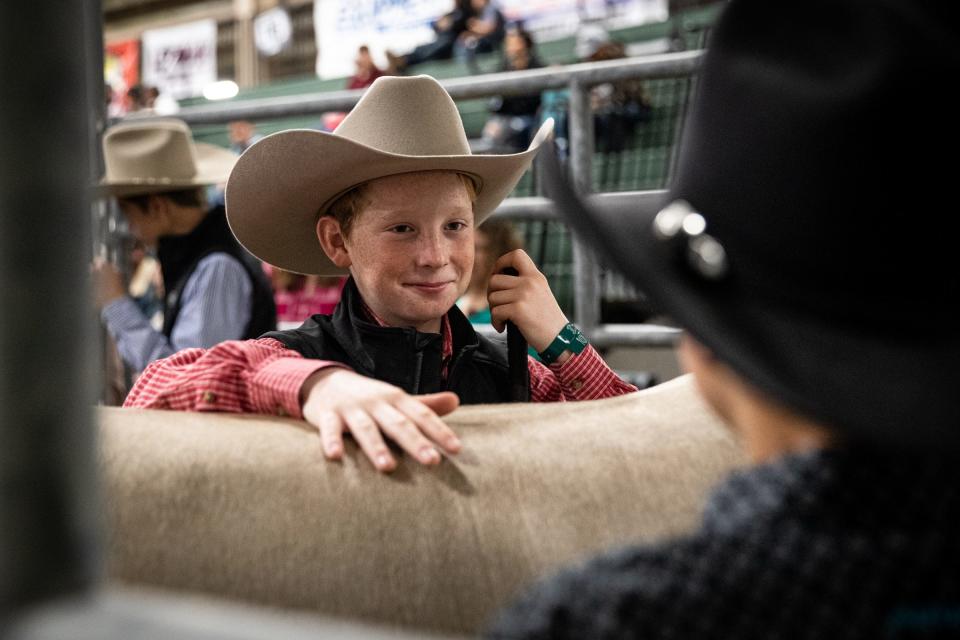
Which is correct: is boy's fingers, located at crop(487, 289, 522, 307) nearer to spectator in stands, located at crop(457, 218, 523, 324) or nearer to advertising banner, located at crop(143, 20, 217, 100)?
spectator in stands, located at crop(457, 218, 523, 324)

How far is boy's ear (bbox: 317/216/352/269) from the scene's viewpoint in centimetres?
139

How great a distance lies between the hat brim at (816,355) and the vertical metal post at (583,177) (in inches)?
Answer: 64.6

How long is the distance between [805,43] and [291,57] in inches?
448

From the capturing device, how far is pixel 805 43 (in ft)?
1.75

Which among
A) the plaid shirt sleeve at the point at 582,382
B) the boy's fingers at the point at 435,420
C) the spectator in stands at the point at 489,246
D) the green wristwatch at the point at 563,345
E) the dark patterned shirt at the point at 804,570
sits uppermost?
the dark patterned shirt at the point at 804,570

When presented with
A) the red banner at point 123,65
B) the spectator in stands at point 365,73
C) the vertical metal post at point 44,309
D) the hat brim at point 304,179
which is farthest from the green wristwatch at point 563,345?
the red banner at point 123,65

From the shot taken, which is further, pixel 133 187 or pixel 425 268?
pixel 133 187

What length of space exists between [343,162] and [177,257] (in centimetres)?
131

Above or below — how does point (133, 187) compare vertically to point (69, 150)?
below

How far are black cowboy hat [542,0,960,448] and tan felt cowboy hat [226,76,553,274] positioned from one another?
699mm

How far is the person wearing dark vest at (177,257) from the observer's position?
2289 mm

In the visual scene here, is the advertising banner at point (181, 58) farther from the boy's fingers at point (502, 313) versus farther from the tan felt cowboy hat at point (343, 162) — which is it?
the boy's fingers at point (502, 313)

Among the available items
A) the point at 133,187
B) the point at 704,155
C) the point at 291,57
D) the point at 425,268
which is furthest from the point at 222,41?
the point at 704,155

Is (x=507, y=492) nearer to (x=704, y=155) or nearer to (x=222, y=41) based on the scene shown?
(x=704, y=155)
